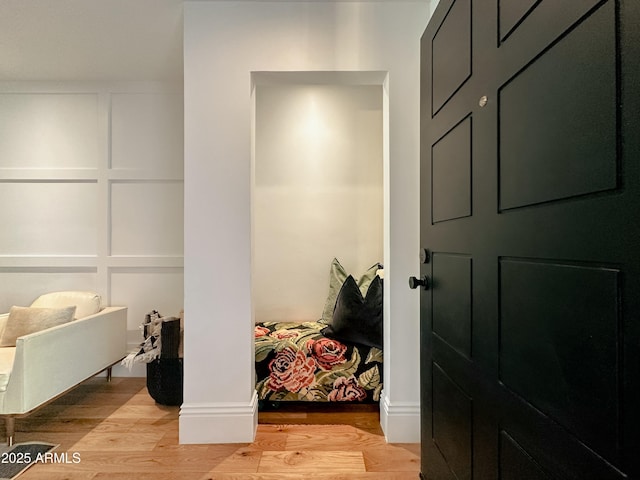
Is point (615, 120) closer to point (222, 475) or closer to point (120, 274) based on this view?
point (222, 475)

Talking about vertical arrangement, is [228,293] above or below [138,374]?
above

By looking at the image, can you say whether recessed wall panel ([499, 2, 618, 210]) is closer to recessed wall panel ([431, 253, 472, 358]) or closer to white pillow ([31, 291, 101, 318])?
recessed wall panel ([431, 253, 472, 358])

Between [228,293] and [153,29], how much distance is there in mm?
1670

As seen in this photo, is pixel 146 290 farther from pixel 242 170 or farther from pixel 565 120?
pixel 565 120

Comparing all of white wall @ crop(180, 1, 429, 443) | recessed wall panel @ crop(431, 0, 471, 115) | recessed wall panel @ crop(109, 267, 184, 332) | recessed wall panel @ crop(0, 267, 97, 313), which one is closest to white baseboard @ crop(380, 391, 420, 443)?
white wall @ crop(180, 1, 429, 443)

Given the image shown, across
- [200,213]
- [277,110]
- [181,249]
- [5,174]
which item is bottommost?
[181,249]

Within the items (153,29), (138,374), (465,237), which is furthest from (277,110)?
(138,374)

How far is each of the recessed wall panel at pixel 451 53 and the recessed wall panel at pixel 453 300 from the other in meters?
0.59

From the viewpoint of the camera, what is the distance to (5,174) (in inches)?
108

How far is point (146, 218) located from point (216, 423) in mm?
1777

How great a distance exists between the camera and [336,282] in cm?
271

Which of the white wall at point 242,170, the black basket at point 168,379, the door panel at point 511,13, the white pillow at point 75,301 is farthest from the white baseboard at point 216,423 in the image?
the door panel at point 511,13

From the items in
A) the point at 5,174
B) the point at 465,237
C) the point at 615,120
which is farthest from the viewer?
the point at 5,174

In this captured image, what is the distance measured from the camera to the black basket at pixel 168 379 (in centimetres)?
221
